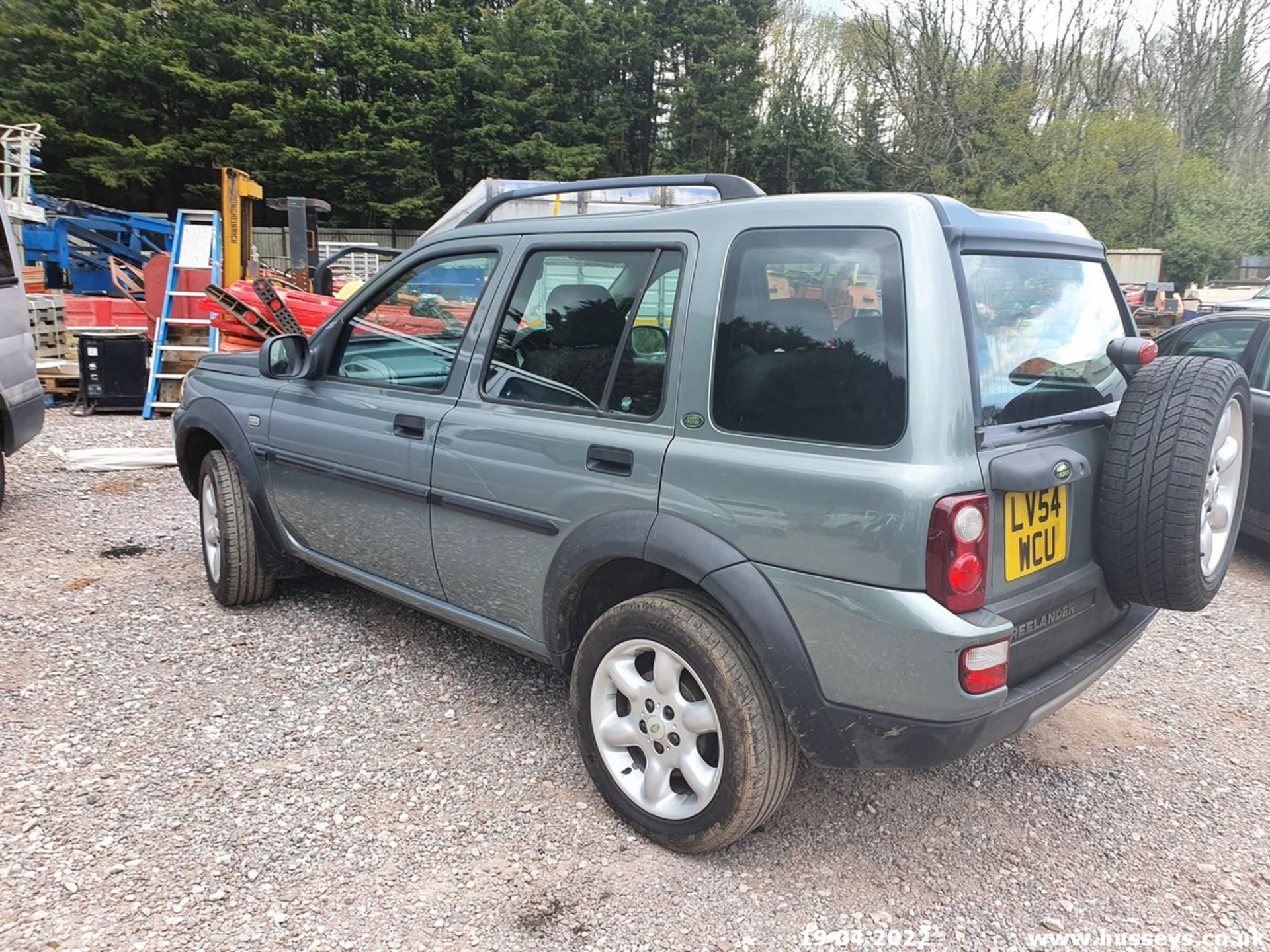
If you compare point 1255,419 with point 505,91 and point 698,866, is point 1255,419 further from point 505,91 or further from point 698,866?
point 505,91

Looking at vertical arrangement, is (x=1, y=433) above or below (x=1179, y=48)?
below

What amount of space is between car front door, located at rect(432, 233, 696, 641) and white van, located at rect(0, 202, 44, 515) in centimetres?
415

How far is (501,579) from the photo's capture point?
118 inches

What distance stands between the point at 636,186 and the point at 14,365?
481 cm

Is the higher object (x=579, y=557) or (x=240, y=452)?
(x=240, y=452)

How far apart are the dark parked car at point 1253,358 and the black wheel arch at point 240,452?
191 inches

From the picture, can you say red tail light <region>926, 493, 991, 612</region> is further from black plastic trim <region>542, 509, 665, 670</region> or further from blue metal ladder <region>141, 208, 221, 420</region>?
blue metal ladder <region>141, 208, 221, 420</region>

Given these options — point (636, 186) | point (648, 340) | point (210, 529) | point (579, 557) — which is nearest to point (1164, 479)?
point (648, 340)

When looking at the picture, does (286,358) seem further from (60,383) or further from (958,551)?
(60,383)

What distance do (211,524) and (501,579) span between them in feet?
7.09

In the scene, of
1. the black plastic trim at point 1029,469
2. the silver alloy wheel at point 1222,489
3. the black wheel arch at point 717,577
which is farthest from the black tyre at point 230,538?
the silver alloy wheel at point 1222,489

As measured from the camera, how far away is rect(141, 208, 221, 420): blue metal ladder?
9680 millimetres

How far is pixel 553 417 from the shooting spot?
280cm

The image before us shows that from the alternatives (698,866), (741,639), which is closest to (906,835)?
(698,866)
